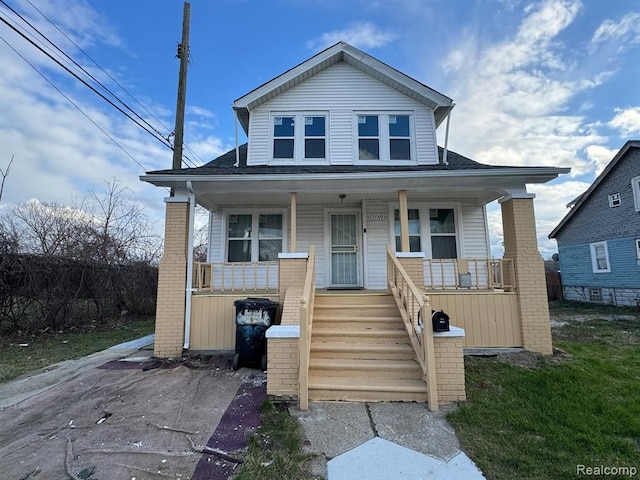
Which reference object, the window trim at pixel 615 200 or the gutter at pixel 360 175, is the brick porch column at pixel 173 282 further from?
the window trim at pixel 615 200

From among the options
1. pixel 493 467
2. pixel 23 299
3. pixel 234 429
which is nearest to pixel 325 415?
pixel 234 429

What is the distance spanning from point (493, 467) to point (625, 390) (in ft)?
10.2

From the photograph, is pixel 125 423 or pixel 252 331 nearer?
pixel 125 423

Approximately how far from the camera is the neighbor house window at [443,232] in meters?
7.82

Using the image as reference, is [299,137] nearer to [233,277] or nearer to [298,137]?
[298,137]

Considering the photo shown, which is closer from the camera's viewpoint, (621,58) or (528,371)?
(528,371)

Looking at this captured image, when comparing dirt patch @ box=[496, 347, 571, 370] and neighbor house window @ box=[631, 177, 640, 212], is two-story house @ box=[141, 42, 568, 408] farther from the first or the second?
neighbor house window @ box=[631, 177, 640, 212]

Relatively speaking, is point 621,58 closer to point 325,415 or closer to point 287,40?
point 287,40

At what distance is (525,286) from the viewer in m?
5.79

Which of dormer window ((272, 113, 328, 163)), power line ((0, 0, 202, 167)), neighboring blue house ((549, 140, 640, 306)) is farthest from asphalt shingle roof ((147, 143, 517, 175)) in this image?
neighboring blue house ((549, 140, 640, 306))

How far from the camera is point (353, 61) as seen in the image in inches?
317

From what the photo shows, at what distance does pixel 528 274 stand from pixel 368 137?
486cm

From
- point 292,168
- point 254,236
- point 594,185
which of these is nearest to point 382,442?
point 292,168

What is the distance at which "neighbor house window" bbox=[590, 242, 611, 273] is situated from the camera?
47.3 feet
